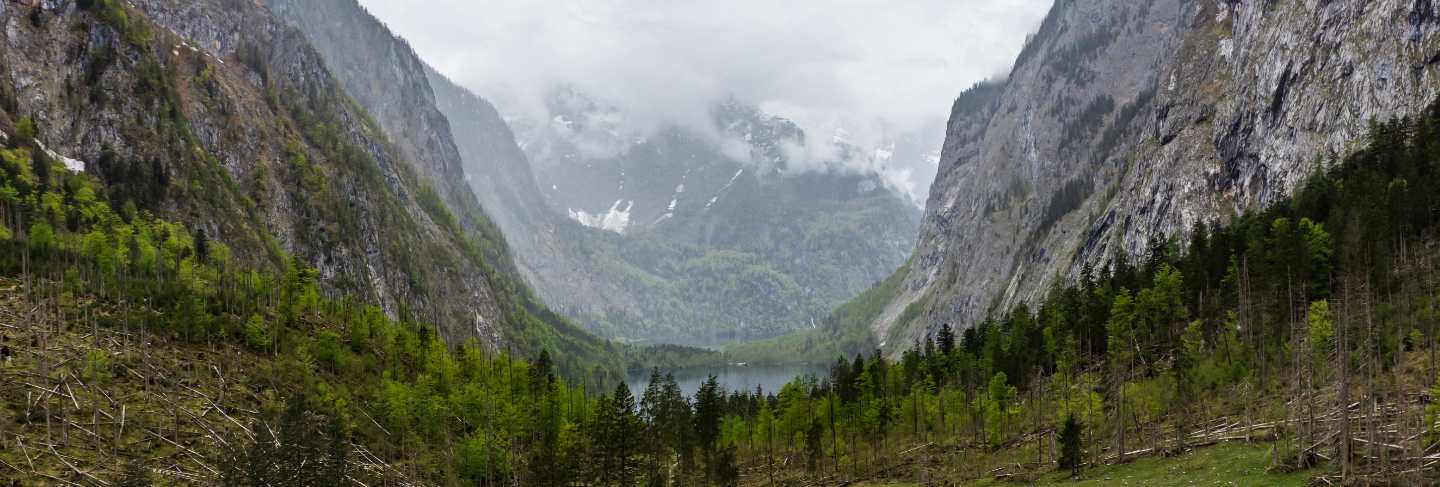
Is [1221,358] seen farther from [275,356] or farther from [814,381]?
[275,356]

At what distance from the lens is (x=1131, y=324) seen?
354ft

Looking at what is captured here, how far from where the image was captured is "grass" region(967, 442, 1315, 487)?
43.7 metres

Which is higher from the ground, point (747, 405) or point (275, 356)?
point (275, 356)

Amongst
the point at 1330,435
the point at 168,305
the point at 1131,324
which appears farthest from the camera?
the point at 1131,324

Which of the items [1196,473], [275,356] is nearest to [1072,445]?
[1196,473]

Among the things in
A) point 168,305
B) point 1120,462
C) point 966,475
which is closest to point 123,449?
point 168,305

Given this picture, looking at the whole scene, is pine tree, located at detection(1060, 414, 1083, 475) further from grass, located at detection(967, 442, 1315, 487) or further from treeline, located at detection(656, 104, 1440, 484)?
grass, located at detection(967, 442, 1315, 487)

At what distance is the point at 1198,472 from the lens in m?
49.3

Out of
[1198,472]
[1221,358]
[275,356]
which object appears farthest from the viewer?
[275,356]

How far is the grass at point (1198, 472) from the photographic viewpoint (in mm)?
43656

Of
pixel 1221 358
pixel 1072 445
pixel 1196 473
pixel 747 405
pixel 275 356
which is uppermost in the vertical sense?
pixel 275 356

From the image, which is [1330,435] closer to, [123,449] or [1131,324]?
[1131,324]

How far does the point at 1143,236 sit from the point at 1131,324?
8450 centimetres

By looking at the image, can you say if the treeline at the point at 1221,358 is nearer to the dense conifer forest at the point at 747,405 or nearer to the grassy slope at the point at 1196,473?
the dense conifer forest at the point at 747,405
